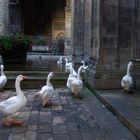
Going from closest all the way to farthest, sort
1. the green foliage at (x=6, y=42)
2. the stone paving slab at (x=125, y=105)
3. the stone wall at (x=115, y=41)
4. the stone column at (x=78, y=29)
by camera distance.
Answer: the stone paving slab at (x=125, y=105)
the stone wall at (x=115, y=41)
the green foliage at (x=6, y=42)
the stone column at (x=78, y=29)

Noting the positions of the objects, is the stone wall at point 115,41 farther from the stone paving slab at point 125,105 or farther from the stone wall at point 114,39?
the stone paving slab at point 125,105

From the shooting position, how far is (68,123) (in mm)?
6008

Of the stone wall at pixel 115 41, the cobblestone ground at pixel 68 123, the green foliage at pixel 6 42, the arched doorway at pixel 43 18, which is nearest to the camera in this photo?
the cobblestone ground at pixel 68 123

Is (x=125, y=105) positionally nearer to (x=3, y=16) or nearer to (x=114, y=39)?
(x=114, y=39)

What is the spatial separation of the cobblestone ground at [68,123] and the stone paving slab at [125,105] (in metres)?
0.10

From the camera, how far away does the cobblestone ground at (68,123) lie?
208 inches

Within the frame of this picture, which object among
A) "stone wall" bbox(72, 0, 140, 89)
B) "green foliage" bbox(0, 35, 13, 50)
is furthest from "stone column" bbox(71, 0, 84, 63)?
"stone wall" bbox(72, 0, 140, 89)

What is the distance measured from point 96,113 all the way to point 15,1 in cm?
2725

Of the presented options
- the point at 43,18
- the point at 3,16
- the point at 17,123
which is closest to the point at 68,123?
the point at 17,123

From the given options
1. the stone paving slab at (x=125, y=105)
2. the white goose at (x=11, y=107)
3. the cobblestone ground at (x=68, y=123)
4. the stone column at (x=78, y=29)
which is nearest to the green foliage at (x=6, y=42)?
the stone column at (x=78, y=29)

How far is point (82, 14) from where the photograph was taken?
15.7 metres

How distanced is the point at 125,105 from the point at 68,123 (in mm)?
1382

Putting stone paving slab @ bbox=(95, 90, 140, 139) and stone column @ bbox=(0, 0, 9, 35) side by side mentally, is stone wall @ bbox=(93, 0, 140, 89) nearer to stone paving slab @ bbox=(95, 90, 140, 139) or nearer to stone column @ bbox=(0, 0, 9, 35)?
stone paving slab @ bbox=(95, 90, 140, 139)

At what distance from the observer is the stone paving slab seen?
5.59m
